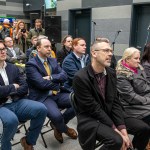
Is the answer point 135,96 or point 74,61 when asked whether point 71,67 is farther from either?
point 135,96

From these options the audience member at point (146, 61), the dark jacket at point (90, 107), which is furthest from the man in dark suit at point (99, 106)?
the audience member at point (146, 61)

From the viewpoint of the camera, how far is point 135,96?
89.7 inches

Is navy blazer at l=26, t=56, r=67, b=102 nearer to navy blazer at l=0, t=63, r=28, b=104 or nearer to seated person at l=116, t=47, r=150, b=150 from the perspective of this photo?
navy blazer at l=0, t=63, r=28, b=104

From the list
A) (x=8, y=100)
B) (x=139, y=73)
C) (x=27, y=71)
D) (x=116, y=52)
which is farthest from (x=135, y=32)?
(x=8, y=100)

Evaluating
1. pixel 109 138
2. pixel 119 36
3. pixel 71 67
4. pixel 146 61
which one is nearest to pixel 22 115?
pixel 109 138

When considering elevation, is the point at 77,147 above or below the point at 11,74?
below

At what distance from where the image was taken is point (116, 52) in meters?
5.73

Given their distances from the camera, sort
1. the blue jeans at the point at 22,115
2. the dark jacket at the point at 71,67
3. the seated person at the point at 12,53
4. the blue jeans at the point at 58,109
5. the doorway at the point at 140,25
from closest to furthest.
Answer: the blue jeans at the point at 22,115 < the blue jeans at the point at 58,109 < the dark jacket at the point at 71,67 < the seated person at the point at 12,53 < the doorway at the point at 140,25

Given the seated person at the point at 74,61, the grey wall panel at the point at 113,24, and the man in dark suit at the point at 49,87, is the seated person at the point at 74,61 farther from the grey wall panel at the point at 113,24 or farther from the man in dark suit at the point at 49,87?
the grey wall panel at the point at 113,24

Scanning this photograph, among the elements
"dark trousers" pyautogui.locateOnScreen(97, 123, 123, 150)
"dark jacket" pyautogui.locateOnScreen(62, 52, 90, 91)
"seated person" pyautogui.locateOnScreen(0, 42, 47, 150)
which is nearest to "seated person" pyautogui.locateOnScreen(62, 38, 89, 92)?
"dark jacket" pyautogui.locateOnScreen(62, 52, 90, 91)

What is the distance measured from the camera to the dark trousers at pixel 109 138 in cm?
182

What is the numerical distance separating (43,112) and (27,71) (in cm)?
55

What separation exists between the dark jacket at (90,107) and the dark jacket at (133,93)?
0.91 feet

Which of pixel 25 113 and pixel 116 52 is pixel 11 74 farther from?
pixel 116 52
